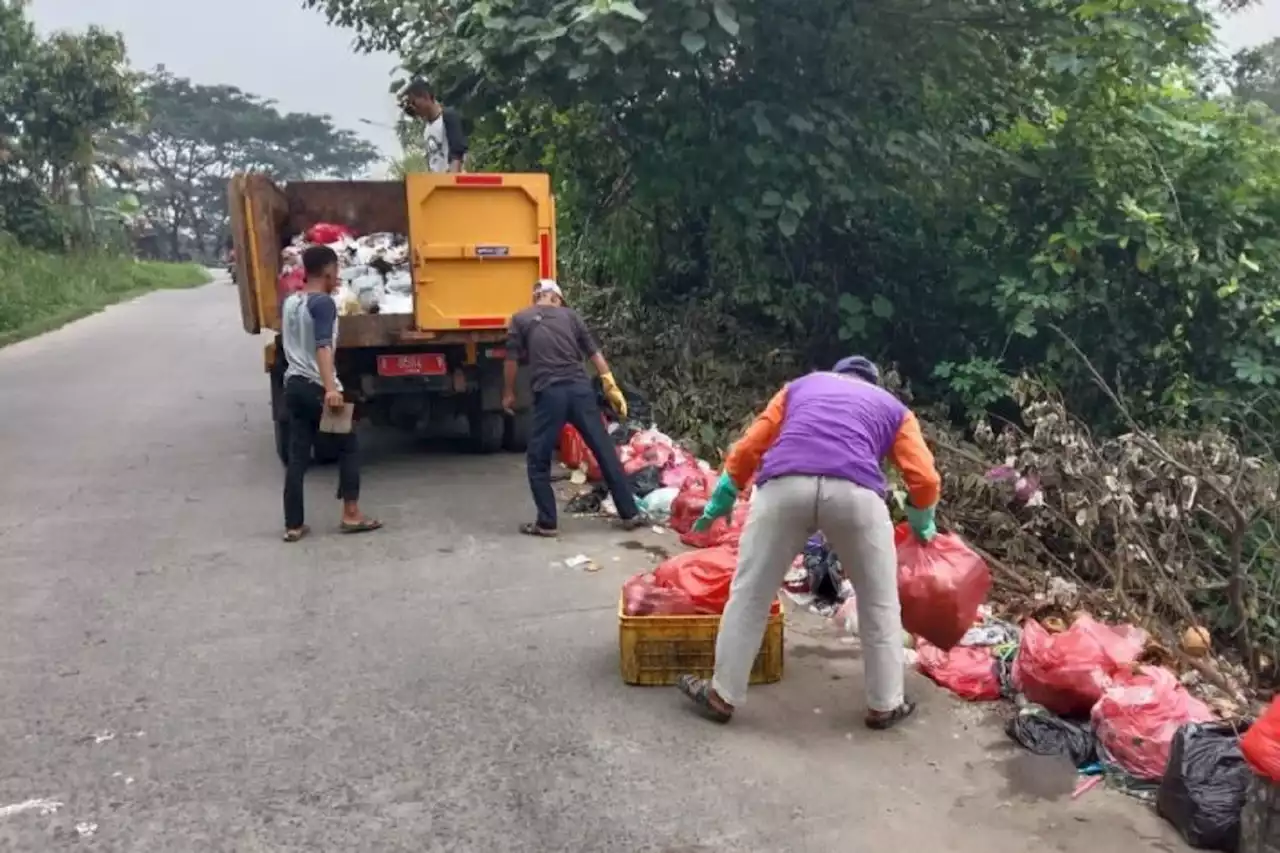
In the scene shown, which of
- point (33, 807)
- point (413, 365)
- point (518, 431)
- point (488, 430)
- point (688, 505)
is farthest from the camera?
point (518, 431)

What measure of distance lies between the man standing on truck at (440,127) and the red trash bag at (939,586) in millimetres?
5627

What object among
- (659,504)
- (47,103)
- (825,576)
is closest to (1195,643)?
(825,576)

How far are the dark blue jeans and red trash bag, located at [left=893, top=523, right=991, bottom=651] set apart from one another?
A: 278 centimetres

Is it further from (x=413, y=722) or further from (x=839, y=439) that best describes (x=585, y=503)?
(x=839, y=439)

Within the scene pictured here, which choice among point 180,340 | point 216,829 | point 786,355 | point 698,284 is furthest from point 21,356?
point 216,829

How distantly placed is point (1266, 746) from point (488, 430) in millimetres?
6728

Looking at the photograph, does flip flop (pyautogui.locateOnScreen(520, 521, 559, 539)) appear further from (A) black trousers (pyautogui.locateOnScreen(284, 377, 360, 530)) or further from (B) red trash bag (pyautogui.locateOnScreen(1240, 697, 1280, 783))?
(B) red trash bag (pyautogui.locateOnScreen(1240, 697, 1280, 783))

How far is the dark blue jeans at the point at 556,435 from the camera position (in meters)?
7.16

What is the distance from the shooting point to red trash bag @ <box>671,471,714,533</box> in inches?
286

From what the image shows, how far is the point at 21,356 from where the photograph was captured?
17047mm

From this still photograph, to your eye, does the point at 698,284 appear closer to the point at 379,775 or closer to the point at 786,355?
the point at 786,355

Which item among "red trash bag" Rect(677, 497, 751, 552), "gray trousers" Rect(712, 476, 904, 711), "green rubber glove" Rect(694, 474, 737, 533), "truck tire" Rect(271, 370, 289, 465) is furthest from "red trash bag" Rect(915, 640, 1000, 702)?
"truck tire" Rect(271, 370, 289, 465)

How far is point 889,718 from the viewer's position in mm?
4566

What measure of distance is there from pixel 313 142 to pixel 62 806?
6774cm
